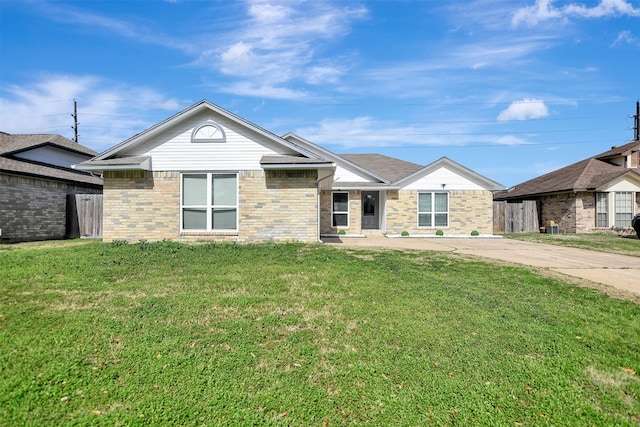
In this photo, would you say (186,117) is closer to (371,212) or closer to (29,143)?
(371,212)

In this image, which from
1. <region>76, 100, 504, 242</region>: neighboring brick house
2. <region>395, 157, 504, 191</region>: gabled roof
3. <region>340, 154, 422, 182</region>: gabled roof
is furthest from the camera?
<region>340, 154, 422, 182</region>: gabled roof

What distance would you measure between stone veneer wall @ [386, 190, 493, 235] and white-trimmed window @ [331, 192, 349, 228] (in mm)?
2256

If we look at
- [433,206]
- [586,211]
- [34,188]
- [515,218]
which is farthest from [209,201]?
[586,211]

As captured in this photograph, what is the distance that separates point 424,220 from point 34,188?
1856 cm

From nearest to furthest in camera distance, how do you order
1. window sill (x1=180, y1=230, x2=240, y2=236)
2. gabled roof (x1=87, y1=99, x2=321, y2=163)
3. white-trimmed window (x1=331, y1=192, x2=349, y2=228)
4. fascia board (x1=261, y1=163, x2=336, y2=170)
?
fascia board (x1=261, y1=163, x2=336, y2=170)
gabled roof (x1=87, y1=99, x2=321, y2=163)
window sill (x1=180, y1=230, x2=240, y2=236)
white-trimmed window (x1=331, y1=192, x2=349, y2=228)

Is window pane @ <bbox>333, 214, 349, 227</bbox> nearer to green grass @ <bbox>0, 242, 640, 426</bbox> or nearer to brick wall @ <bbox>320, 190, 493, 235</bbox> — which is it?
brick wall @ <bbox>320, 190, 493, 235</bbox>

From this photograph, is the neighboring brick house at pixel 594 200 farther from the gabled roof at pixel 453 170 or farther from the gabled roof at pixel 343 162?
the gabled roof at pixel 343 162

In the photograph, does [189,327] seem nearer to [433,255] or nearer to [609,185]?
[433,255]

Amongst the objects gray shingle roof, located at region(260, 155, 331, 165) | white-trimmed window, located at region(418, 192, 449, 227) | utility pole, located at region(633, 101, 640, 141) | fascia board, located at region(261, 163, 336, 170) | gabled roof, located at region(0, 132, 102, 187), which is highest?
utility pole, located at region(633, 101, 640, 141)

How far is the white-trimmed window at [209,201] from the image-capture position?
12.0 m

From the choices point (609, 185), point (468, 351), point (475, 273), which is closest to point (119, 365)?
point (468, 351)

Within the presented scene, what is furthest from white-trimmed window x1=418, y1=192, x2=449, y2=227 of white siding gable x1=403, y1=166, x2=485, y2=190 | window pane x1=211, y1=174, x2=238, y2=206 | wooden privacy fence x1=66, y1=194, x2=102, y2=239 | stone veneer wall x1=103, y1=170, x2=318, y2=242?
wooden privacy fence x1=66, y1=194, x2=102, y2=239

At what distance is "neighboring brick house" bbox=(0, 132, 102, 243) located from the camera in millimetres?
14003

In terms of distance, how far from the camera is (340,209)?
18.8 metres
